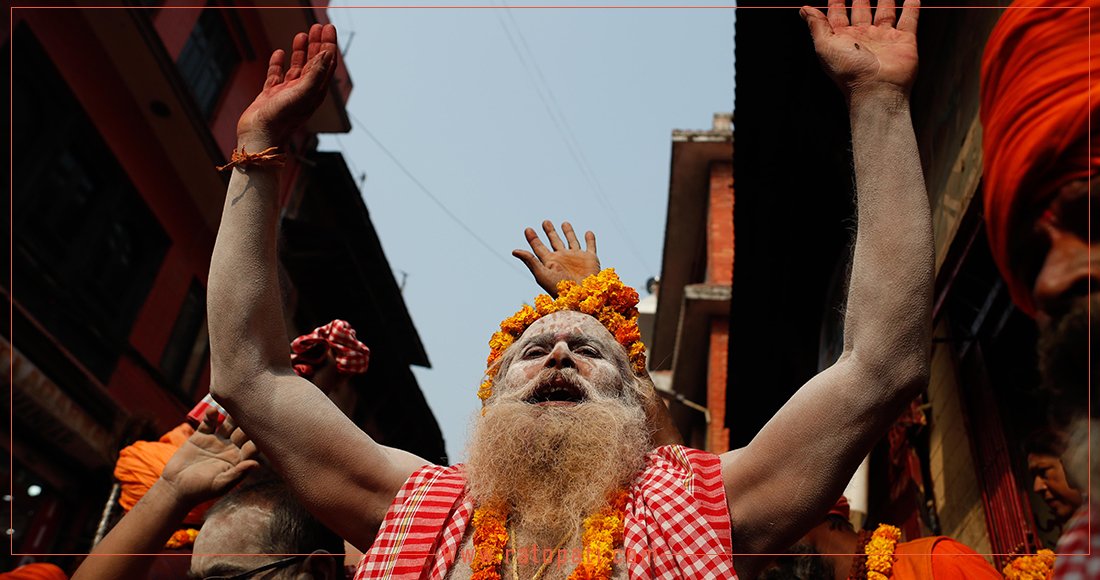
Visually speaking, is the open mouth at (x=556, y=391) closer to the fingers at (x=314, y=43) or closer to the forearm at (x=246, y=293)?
the forearm at (x=246, y=293)

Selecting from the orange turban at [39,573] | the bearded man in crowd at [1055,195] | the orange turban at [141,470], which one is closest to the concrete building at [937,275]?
the bearded man in crowd at [1055,195]

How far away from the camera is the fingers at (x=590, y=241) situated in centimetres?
393

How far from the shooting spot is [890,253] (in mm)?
2230

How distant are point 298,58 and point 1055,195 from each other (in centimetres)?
234

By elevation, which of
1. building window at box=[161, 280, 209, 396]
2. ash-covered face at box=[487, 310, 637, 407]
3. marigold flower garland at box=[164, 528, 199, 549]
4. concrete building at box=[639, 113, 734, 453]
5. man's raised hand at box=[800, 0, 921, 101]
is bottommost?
marigold flower garland at box=[164, 528, 199, 549]

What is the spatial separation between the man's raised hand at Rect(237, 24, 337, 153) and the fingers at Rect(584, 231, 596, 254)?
146 centimetres

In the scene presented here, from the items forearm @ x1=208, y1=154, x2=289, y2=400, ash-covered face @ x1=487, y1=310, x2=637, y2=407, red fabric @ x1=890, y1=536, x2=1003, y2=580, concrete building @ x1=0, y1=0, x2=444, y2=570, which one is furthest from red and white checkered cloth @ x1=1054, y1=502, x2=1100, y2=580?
concrete building @ x1=0, y1=0, x2=444, y2=570

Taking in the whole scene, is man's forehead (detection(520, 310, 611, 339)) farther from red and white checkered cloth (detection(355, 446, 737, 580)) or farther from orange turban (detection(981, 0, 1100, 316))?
orange turban (detection(981, 0, 1100, 316))

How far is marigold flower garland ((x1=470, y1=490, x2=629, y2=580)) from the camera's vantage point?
7.59 ft

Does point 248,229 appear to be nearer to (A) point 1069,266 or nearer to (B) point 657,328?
(A) point 1069,266

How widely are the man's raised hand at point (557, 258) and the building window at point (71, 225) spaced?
24.9 ft

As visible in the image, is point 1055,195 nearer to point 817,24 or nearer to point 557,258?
point 817,24

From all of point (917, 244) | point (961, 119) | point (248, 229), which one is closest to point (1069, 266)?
point (917, 244)

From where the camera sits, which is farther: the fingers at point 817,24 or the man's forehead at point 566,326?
the man's forehead at point 566,326
